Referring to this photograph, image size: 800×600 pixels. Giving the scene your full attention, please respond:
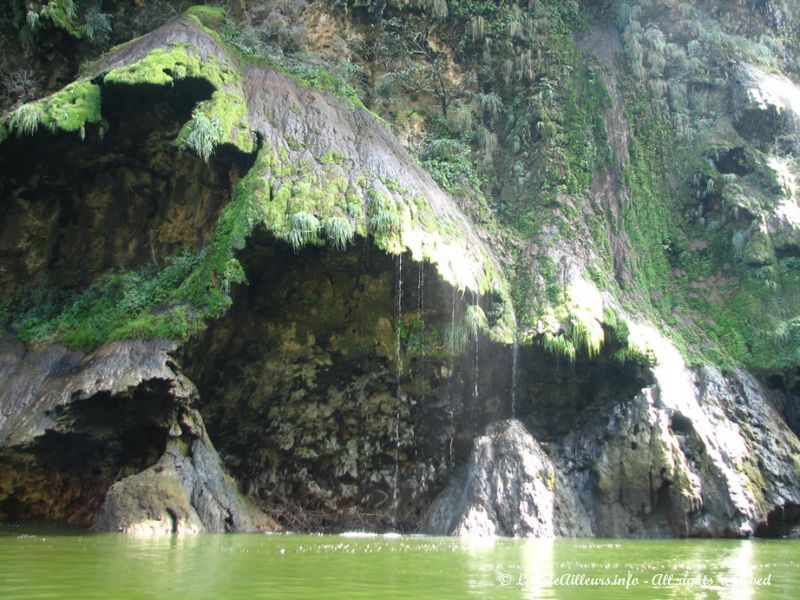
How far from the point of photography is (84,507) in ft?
53.4

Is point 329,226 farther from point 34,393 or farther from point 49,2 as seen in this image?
point 49,2

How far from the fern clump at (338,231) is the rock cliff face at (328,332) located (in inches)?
2.1

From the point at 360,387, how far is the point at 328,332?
173cm

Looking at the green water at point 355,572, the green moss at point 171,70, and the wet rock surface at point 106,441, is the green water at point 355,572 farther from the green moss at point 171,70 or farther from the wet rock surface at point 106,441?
the green moss at point 171,70

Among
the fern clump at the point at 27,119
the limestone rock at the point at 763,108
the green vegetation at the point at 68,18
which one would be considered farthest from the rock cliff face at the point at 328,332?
the limestone rock at the point at 763,108

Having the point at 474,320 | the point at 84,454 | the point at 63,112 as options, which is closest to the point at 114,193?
the point at 63,112

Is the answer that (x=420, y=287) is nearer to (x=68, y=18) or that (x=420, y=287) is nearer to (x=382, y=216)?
(x=382, y=216)

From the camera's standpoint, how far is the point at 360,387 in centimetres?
1884

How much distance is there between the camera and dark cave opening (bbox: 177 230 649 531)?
1773cm

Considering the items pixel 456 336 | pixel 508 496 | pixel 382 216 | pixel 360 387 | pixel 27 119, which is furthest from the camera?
pixel 360 387

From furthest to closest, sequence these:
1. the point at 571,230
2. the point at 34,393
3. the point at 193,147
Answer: the point at 571,230
the point at 193,147
the point at 34,393

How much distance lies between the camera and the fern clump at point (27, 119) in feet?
54.4

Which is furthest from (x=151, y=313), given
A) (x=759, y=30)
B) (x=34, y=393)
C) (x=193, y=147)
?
(x=759, y=30)

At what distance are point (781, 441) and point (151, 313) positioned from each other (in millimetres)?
16965
